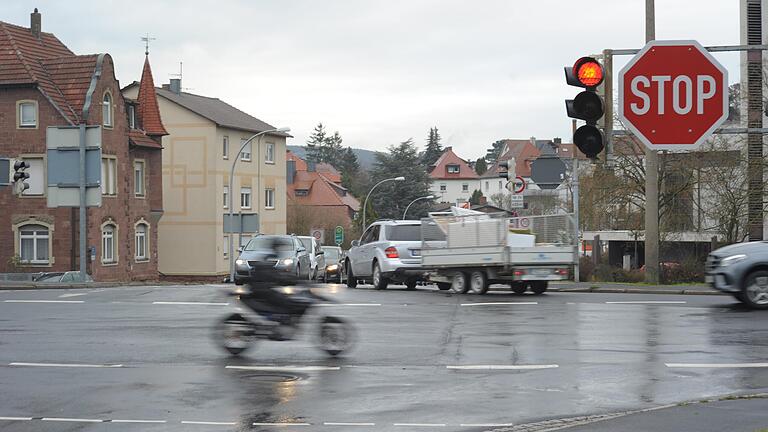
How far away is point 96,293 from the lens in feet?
85.6

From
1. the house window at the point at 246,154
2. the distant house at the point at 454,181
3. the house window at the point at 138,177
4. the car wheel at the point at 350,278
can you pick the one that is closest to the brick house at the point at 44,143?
the house window at the point at 138,177

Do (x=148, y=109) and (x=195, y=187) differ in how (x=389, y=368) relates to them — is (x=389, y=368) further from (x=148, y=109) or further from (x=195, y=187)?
(x=195, y=187)

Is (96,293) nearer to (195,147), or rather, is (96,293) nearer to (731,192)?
(731,192)

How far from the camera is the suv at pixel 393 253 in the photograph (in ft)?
92.6

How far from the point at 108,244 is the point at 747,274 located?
4256cm

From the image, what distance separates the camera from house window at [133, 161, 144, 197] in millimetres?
61219

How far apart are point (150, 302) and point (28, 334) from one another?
6.59m

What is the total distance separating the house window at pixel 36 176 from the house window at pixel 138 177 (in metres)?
7.78

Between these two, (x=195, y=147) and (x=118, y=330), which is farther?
(x=195, y=147)

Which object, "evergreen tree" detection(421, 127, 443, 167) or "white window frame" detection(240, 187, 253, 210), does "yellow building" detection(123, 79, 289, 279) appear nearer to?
"white window frame" detection(240, 187, 253, 210)

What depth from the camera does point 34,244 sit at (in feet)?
177

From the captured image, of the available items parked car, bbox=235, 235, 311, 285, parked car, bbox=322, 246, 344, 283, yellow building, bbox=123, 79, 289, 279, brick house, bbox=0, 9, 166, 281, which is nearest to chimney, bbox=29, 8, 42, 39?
brick house, bbox=0, 9, 166, 281

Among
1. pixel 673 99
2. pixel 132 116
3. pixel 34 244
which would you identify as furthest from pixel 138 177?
pixel 673 99

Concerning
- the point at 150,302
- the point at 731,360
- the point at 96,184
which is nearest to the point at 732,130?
the point at 731,360
